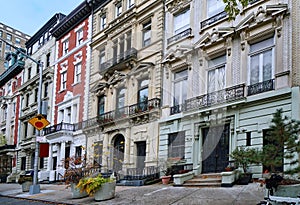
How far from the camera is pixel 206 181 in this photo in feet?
46.5

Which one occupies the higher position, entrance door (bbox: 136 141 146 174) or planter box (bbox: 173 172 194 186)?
entrance door (bbox: 136 141 146 174)

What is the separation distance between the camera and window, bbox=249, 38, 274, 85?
13969 mm

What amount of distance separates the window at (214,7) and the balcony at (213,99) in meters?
3.73

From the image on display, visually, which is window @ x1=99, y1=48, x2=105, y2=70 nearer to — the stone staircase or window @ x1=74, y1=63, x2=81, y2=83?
window @ x1=74, y1=63, x2=81, y2=83

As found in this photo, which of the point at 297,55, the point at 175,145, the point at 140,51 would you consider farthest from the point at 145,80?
the point at 297,55

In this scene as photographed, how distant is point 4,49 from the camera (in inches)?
3383

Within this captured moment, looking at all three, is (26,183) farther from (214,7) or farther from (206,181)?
(214,7)

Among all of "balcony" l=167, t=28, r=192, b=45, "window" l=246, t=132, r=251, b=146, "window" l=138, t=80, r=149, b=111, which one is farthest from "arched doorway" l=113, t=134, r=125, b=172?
"window" l=246, t=132, r=251, b=146

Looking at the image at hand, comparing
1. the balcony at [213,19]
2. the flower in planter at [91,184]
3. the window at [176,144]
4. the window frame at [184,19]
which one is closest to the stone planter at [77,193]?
the flower in planter at [91,184]

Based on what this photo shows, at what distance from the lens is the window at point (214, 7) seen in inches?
642

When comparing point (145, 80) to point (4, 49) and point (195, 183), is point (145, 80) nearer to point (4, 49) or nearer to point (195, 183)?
point (195, 183)

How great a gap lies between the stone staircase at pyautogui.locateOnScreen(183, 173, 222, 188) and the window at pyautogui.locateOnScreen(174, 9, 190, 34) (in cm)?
723

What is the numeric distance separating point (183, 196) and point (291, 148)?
466 centimetres

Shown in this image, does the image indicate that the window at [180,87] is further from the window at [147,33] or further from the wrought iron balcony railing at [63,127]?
the wrought iron balcony railing at [63,127]
